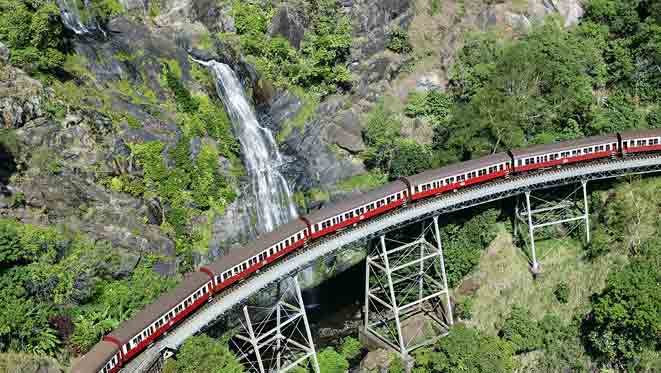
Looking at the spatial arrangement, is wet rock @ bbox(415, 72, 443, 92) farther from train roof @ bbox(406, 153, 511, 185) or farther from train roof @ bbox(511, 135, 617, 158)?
train roof @ bbox(406, 153, 511, 185)

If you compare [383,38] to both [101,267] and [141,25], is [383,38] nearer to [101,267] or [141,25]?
[141,25]

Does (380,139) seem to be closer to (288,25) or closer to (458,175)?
(458,175)

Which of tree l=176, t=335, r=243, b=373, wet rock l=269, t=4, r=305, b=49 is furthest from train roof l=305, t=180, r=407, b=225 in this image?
wet rock l=269, t=4, r=305, b=49

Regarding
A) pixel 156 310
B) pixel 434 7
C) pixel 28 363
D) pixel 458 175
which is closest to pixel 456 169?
pixel 458 175

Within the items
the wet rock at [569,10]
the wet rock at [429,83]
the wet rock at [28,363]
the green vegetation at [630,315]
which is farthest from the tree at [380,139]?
the wet rock at [28,363]

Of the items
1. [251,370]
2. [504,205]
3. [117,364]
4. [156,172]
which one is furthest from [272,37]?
[117,364]
